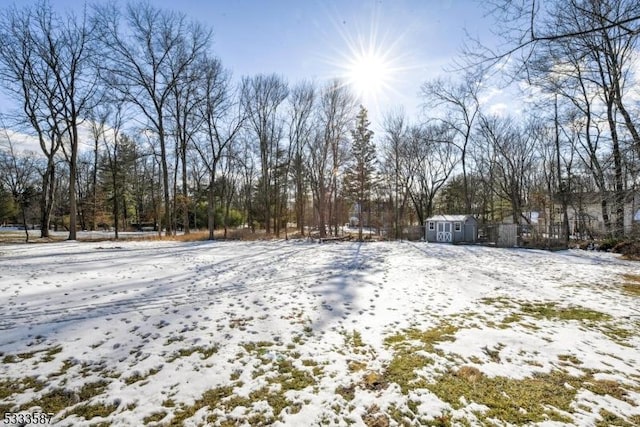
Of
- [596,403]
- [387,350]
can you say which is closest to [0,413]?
[387,350]

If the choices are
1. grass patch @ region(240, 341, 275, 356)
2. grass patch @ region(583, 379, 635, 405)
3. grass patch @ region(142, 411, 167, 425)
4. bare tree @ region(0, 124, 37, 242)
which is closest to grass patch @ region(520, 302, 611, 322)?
→ grass patch @ region(583, 379, 635, 405)

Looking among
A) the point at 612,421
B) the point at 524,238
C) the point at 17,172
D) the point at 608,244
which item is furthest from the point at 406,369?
the point at 17,172

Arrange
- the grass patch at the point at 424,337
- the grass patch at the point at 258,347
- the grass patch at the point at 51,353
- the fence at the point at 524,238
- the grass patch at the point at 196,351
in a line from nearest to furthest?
the grass patch at the point at 51,353, the grass patch at the point at 196,351, the grass patch at the point at 258,347, the grass patch at the point at 424,337, the fence at the point at 524,238

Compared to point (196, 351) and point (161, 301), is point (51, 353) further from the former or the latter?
point (161, 301)

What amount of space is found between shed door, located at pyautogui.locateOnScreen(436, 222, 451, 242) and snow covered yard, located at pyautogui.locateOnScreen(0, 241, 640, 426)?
47.3 ft

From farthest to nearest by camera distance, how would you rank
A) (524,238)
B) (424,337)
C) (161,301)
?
(524,238)
(161,301)
(424,337)

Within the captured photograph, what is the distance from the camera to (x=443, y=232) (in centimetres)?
2194

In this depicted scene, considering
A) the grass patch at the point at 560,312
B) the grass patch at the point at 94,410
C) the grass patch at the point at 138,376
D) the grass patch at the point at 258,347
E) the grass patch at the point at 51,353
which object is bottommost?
the grass patch at the point at 560,312

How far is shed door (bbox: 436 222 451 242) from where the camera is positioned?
21.7 metres

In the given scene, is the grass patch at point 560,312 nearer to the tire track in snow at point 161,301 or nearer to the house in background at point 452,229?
the tire track in snow at point 161,301

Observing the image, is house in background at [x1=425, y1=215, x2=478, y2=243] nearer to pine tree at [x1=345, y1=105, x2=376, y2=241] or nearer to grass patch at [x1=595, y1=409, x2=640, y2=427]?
pine tree at [x1=345, y1=105, x2=376, y2=241]

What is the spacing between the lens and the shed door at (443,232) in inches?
856

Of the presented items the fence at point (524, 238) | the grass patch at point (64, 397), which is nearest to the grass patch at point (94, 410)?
the grass patch at point (64, 397)

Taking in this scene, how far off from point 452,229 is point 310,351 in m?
20.6
